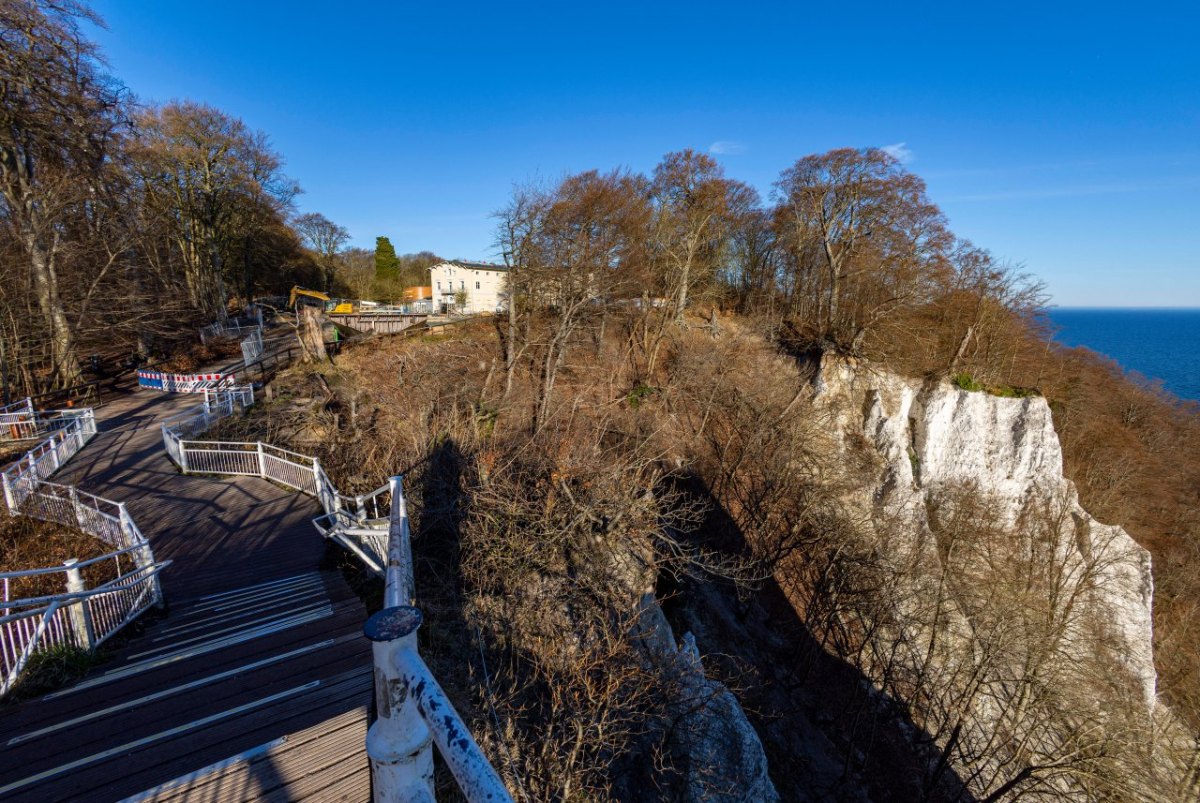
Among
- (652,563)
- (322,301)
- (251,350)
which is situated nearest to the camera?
(652,563)

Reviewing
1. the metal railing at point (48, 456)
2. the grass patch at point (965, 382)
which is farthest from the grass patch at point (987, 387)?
the metal railing at point (48, 456)

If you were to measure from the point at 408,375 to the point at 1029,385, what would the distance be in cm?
Answer: 2724

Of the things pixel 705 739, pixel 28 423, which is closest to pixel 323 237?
pixel 28 423

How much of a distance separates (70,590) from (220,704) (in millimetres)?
2998

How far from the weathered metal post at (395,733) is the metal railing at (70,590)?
514 centimetres

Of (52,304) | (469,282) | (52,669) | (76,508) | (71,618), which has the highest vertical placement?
(469,282)

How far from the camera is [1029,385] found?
1969 centimetres

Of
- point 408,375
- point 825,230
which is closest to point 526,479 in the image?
point 408,375

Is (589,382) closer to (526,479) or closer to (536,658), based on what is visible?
(526,479)

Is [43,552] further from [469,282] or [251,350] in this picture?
[469,282]

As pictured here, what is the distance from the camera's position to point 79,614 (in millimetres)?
4836

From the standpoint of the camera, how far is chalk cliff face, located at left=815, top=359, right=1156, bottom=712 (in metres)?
15.5

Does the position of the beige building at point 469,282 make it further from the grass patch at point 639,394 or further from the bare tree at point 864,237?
the bare tree at point 864,237

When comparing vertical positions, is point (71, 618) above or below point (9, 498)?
above
